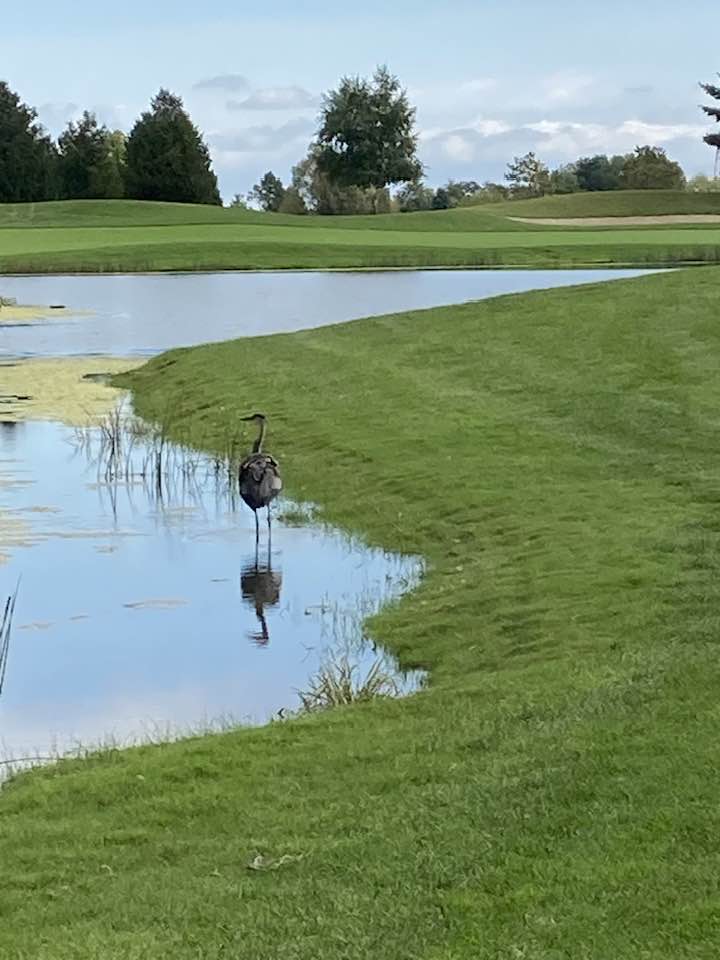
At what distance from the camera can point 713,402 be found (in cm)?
1717

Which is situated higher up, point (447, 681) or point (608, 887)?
point (608, 887)

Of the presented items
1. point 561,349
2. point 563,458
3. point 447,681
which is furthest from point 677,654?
point 561,349

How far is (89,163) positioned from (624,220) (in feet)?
108

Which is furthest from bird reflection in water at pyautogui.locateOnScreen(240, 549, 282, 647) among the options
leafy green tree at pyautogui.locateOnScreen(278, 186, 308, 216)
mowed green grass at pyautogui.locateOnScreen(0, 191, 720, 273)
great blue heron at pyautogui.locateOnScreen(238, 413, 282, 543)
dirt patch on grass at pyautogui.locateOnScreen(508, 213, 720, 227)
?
leafy green tree at pyautogui.locateOnScreen(278, 186, 308, 216)

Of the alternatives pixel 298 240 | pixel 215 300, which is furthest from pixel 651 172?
pixel 215 300

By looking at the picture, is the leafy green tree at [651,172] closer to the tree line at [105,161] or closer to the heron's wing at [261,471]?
the tree line at [105,161]

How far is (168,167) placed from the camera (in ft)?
307

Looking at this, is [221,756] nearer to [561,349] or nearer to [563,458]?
[563,458]

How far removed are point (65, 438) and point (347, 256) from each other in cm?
3696

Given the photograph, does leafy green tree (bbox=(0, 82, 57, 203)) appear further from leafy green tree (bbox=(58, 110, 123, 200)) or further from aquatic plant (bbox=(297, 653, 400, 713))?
aquatic plant (bbox=(297, 653, 400, 713))

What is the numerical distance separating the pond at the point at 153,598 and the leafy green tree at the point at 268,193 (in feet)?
303

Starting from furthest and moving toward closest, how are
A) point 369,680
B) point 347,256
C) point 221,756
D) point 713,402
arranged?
point 347,256, point 713,402, point 369,680, point 221,756

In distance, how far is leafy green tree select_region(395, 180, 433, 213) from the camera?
4156 inches

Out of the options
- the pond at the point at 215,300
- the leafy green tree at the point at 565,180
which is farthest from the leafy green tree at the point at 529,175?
the pond at the point at 215,300
